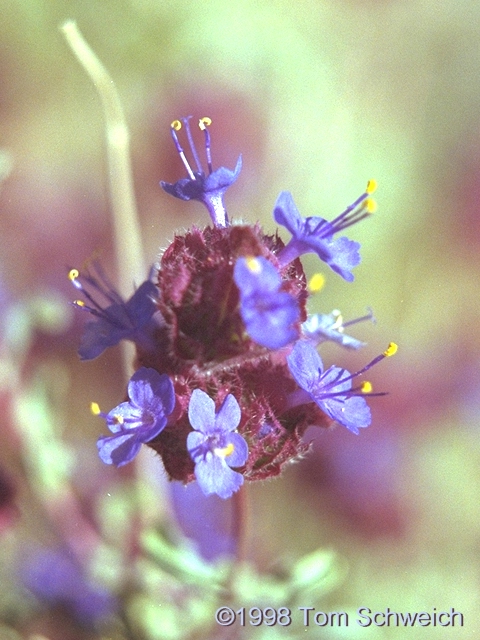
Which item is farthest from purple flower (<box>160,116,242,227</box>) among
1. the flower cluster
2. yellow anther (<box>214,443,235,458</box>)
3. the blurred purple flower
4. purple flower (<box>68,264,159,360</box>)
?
the blurred purple flower

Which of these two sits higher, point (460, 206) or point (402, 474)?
point (460, 206)

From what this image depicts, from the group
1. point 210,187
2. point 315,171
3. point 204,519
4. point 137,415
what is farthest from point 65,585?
point 315,171

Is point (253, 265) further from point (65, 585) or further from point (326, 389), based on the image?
point (65, 585)

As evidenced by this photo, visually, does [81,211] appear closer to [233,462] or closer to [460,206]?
[460,206]

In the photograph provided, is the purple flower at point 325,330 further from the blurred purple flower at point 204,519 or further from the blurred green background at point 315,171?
the blurred green background at point 315,171

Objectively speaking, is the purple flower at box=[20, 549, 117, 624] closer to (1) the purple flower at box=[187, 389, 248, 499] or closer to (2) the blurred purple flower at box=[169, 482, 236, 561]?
(2) the blurred purple flower at box=[169, 482, 236, 561]

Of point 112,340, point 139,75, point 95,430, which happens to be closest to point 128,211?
point 95,430
